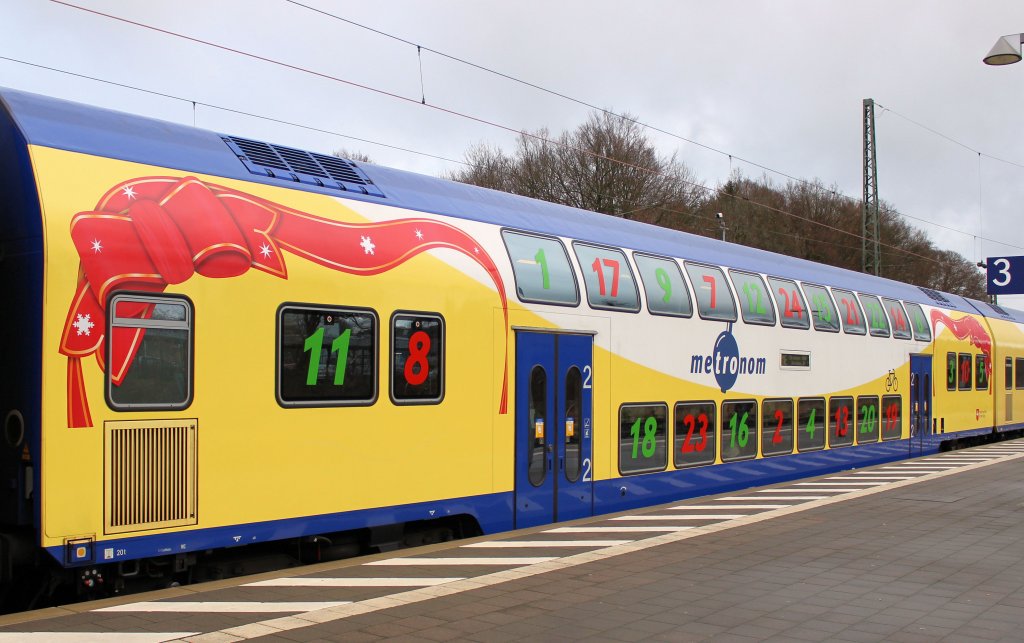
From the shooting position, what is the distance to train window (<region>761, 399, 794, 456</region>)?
14992 millimetres

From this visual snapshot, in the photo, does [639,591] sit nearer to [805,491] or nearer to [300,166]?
[300,166]

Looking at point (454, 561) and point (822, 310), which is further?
point (822, 310)

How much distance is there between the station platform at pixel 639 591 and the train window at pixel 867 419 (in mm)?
6735

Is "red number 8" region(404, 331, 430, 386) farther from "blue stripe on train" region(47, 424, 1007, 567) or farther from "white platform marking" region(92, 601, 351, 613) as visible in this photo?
"white platform marking" region(92, 601, 351, 613)

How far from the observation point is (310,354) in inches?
314

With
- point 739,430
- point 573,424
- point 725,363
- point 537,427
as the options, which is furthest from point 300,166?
point 739,430

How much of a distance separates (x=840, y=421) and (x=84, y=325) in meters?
14.0

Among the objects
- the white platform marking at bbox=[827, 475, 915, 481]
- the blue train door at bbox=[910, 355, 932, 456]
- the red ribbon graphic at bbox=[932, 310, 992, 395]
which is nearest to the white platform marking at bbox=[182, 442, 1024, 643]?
the white platform marking at bbox=[827, 475, 915, 481]

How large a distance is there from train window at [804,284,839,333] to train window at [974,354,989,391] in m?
9.10

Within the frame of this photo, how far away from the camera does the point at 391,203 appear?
9.27m

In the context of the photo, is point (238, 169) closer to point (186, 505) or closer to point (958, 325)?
point (186, 505)

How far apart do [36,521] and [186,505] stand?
3.43 ft

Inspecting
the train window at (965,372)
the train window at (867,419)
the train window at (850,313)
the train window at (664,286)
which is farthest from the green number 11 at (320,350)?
the train window at (965,372)

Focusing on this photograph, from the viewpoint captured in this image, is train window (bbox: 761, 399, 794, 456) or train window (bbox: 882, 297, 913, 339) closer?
train window (bbox: 761, 399, 794, 456)
